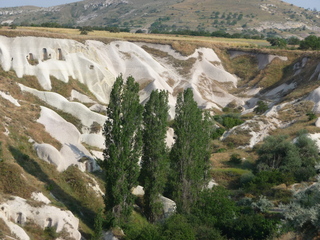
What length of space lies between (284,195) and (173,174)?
36.0 ft

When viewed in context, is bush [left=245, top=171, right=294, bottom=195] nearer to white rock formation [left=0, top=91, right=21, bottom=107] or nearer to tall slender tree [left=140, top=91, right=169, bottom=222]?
tall slender tree [left=140, top=91, right=169, bottom=222]

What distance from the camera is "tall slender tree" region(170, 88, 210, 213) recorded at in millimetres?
42531

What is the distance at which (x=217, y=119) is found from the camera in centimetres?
8012

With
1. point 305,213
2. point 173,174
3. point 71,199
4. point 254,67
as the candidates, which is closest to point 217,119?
point 254,67

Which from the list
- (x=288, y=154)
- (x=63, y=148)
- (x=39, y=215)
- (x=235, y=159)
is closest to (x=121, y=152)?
(x=39, y=215)

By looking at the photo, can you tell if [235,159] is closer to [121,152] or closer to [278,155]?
[278,155]

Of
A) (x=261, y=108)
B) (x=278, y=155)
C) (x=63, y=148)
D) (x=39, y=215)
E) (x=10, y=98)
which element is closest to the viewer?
(x=39, y=215)

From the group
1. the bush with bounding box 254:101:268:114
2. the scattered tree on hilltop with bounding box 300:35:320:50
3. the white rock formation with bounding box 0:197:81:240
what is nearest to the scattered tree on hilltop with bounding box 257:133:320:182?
the bush with bounding box 254:101:268:114

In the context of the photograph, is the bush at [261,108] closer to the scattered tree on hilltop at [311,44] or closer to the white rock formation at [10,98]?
the scattered tree on hilltop at [311,44]

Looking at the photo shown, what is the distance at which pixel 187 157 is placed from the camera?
43281 mm

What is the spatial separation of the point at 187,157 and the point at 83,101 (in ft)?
99.5

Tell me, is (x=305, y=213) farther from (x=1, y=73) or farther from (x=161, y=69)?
(x=161, y=69)

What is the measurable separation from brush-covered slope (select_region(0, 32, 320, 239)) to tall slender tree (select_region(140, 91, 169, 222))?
433 centimetres

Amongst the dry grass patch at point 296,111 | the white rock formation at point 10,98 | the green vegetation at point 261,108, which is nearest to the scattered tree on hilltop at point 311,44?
the green vegetation at point 261,108
